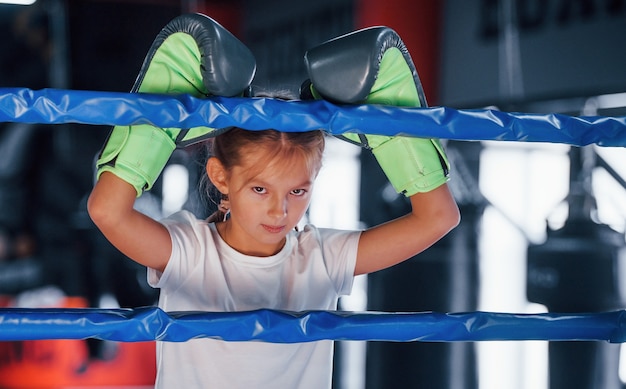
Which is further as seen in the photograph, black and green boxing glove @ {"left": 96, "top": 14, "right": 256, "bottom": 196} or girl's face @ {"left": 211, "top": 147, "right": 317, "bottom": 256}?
girl's face @ {"left": 211, "top": 147, "right": 317, "bottom": 256}

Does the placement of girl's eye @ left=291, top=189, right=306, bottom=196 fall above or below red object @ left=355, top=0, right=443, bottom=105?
below

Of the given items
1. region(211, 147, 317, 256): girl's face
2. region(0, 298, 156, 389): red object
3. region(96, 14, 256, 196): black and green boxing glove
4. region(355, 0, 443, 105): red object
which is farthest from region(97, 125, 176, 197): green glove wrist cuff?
region(355, 0, 443, 105): red object

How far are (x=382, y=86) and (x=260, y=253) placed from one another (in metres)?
0.33

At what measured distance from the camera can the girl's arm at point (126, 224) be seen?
3.16 feet

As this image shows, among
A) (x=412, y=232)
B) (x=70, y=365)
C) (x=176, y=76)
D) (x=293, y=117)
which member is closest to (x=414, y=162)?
(x=412, y=232)

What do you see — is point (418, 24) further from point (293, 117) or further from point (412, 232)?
point (293, 117)

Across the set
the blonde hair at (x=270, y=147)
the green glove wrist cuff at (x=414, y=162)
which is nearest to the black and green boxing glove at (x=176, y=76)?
the blonde hair at (x=270, y=147)

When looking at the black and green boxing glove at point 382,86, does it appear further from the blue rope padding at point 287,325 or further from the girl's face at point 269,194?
the blue rope padding at point 287,325

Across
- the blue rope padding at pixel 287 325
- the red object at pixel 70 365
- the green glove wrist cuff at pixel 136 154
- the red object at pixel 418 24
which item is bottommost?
→ the red object at pixel 70 365

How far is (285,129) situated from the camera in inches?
34.5

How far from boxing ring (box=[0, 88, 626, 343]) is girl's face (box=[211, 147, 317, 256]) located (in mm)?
173

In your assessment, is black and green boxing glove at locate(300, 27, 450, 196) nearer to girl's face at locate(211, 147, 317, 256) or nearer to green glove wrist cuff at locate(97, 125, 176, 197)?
girl's face at locate(211, 147, 317, 256)

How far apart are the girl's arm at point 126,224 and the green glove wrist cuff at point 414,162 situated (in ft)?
1.08

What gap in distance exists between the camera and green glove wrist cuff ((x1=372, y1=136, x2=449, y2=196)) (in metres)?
1.04
